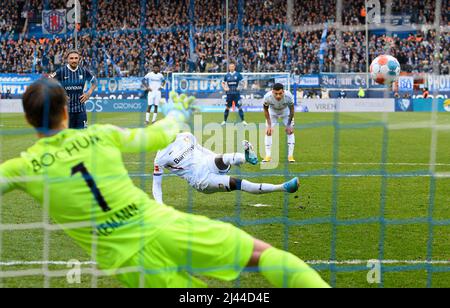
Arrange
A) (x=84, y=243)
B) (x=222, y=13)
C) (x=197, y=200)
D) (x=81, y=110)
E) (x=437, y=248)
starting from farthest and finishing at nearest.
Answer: (x=222, y=13) → (x=81, y=110) → (x=197, y=200) → (x=437, y=248) → (x=84, y=243)

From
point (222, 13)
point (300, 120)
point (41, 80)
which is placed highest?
point (222, 13)

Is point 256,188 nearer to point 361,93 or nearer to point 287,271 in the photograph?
point 287,271

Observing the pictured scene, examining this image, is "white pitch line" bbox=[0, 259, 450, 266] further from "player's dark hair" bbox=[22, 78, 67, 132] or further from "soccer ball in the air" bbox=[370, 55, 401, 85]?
"soccer ball in the air" bbox=[370, 55, 401, 85]

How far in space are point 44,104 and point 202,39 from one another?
752 inches

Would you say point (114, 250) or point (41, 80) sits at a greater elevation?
point (41, 80)

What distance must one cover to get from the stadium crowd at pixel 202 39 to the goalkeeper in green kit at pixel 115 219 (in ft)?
42.2

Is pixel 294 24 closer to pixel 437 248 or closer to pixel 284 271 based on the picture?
pixel 437 248

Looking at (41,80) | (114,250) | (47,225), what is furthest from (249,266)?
(47,225)

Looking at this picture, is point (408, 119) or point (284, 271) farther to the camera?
point (408, 119)

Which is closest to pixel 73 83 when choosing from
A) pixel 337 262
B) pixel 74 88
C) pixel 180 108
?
pixel 74 88

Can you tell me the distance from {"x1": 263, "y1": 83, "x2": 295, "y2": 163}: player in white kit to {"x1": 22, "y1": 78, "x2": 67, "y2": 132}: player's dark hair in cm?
1043

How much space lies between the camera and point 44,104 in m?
3.71

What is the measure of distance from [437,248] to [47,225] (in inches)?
172

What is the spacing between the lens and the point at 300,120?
25.1 meters
